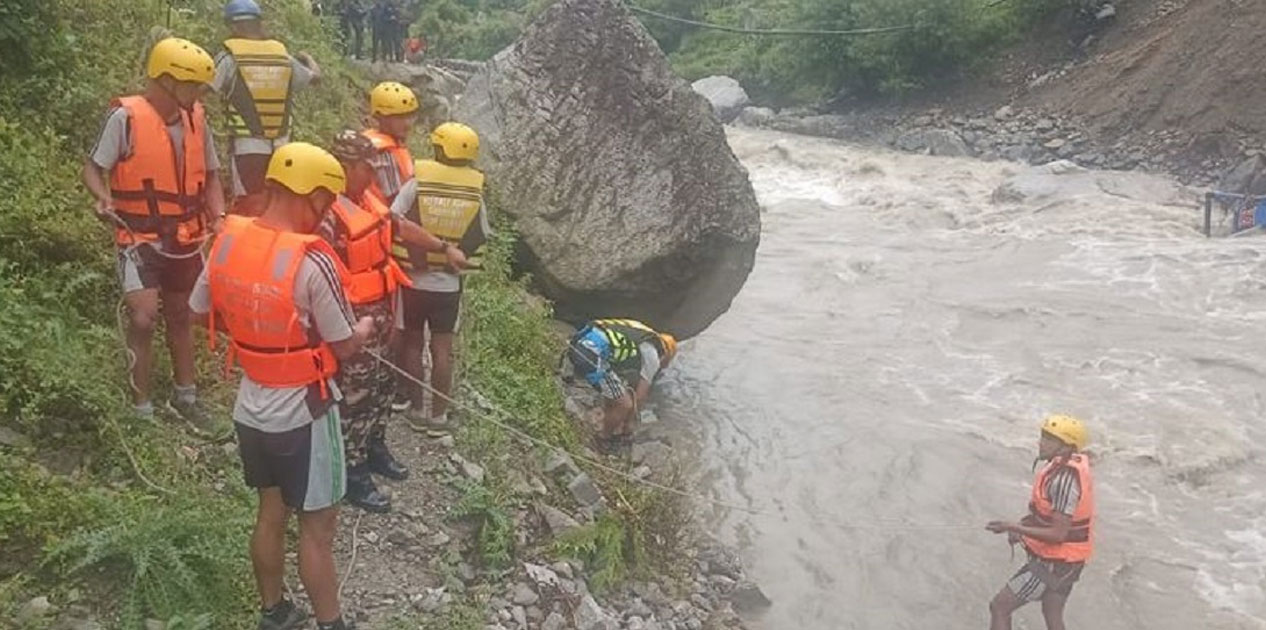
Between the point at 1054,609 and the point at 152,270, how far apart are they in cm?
509

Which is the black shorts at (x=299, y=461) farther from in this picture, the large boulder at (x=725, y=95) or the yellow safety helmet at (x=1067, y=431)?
the large boulder at (x=725, y=95)

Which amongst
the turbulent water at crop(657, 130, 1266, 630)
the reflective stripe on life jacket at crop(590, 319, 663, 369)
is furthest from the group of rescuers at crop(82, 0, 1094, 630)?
the reflective stripe on life jacket at crop(590, 319, 663, 369)

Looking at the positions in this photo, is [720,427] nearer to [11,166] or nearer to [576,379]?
[576,379]

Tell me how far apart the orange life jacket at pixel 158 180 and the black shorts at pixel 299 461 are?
1480 mm

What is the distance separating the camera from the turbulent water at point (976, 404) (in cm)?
761

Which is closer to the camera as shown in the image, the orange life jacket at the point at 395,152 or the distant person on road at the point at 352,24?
the orange life jacket at the point at 395,152

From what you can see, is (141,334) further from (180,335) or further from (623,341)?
(623,341)

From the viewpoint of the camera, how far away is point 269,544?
4086mm

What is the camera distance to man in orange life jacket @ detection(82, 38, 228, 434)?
4781mm

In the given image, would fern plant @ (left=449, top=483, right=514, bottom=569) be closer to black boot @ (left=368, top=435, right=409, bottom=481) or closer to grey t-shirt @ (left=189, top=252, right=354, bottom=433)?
black boot @ (left=368, top=435, right=409, bottom=481)

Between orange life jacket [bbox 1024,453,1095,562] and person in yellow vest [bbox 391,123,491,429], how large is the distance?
338 centimetres

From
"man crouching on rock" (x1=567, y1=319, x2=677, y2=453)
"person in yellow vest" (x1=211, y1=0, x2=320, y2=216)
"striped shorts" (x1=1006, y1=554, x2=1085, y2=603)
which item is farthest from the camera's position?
"man crouching on rock" (x1=567, y1=319, x2=677, y2=453)

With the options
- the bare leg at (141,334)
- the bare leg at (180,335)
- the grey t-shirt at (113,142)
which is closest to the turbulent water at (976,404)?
the bare leg at (180,335)

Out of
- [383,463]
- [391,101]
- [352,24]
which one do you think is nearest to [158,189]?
[391,101]
